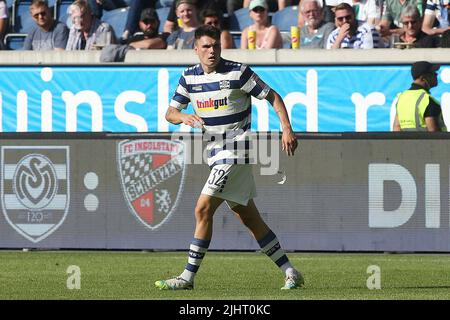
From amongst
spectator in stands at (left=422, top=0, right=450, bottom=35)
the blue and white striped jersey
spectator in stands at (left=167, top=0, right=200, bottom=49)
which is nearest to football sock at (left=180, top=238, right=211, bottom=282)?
the blue and white striped jersey

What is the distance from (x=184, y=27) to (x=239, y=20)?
1.10 m

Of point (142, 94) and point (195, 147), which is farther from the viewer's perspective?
point (142, 94)

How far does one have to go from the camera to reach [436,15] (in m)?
20.0

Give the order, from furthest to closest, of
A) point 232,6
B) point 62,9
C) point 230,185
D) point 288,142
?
point 62,9
point 232,6
point 230,185
point 288,142

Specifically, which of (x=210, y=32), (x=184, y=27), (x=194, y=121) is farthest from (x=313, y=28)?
(x=194, y=121)

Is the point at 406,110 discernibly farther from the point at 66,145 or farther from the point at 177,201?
the point at 66,145

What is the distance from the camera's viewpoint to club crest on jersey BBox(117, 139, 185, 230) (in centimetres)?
1656

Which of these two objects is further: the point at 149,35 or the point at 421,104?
the point at 149,35

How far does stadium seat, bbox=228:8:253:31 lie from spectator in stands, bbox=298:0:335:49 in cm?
128

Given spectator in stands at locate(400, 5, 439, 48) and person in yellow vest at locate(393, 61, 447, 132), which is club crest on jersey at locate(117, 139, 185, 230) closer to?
person in yellow vest at locate(393, 61, 447, 132)

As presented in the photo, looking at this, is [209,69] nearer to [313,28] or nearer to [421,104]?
[421,104]

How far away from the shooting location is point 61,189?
16.7 metres
